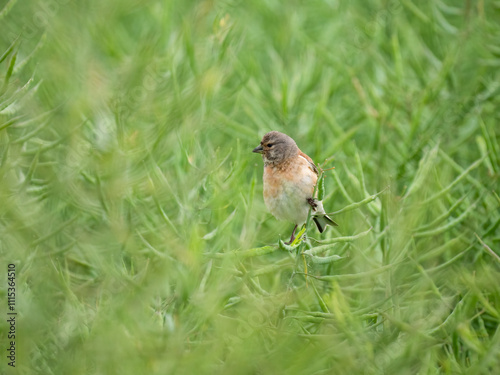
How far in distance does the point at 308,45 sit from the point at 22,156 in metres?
4.18

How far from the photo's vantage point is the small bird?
442 centimetres

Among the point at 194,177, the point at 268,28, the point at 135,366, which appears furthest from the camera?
the point at 268,28

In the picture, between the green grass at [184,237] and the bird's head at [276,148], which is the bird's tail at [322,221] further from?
the bird's head at [276,148]

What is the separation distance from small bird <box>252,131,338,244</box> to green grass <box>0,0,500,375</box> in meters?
0.20

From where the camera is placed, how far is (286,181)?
4496 mm

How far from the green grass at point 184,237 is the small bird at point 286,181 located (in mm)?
204

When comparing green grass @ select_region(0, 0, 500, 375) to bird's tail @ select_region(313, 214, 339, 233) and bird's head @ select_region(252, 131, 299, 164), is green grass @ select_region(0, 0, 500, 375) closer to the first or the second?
bird's tail @ select_region(313, 214, 339, 233)

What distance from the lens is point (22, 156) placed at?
312cm

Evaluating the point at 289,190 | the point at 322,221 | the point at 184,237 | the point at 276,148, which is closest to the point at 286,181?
the point at 289,190

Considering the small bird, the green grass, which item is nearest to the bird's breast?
the small bird

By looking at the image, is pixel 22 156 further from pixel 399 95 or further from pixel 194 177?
pixel 399 95

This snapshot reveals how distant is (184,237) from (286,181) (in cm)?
156

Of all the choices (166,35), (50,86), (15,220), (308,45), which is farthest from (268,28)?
(15,220)

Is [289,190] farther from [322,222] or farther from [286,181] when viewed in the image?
[322,222]
